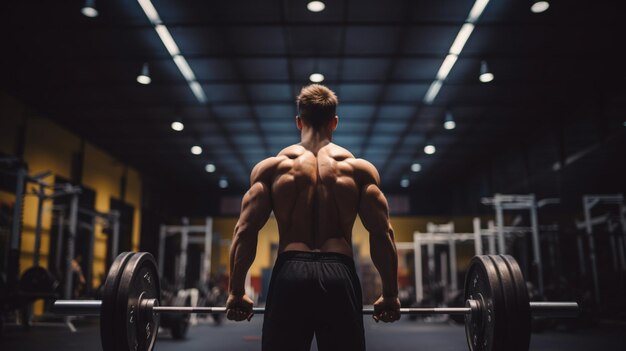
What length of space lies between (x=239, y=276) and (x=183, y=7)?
4107mm

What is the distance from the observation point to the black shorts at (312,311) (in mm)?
1593

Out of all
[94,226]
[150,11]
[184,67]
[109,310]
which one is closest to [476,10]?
[150,11]

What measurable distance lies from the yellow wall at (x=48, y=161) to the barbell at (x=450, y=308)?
5.93 meters

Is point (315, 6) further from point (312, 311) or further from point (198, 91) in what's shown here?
point (312, 311)

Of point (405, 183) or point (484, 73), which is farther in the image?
point (405, 183)

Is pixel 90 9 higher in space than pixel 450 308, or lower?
higher

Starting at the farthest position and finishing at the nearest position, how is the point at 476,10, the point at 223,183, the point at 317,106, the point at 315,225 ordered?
1. the point at 223,183
2. the point at 476,10
3. the point at 317,106
4. the point at 315,225

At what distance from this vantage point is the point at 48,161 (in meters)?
8.38

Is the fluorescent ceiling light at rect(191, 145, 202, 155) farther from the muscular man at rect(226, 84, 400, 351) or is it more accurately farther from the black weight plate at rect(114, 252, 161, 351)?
the muscular man at rect(226, 84, 400, 351)

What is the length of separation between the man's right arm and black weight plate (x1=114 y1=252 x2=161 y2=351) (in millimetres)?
932

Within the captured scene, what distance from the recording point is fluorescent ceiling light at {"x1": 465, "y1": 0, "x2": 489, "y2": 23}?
5164 millimetres

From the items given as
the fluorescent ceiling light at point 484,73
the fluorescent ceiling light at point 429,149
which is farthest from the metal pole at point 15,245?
the fluorescent ceiling light at point 429,149

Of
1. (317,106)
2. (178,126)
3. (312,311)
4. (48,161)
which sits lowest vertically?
(312,311)

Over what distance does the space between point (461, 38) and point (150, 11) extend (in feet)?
10.8
